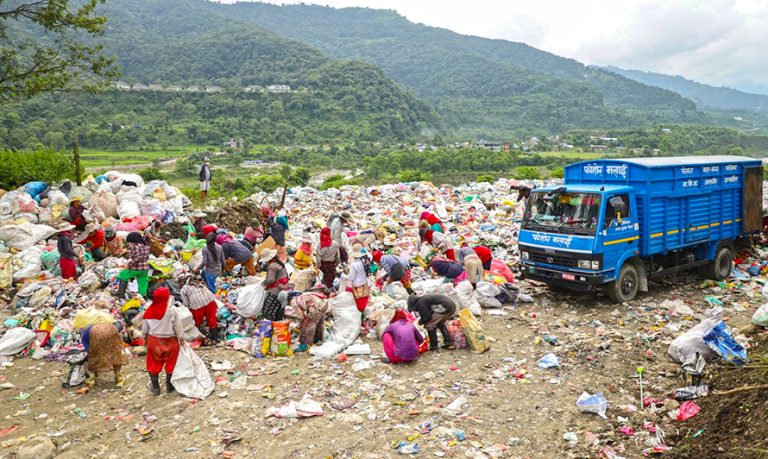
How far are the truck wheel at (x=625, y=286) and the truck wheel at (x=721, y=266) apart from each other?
1883 mm

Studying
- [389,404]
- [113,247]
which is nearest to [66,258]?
[113,247]

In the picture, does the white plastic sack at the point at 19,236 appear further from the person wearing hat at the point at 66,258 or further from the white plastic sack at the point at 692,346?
the white plastic sack at the point at 692,346

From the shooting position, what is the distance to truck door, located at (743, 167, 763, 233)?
912cm

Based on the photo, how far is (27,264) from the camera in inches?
350

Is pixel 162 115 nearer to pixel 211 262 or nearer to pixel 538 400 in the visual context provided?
pixel 211 262

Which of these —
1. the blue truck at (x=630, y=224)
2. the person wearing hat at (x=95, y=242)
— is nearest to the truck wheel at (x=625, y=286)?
the blue truck at (x=630, y=224)

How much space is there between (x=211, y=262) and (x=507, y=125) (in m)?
111

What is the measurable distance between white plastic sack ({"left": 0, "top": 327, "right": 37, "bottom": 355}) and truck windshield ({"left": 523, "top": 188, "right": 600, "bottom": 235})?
288 inches

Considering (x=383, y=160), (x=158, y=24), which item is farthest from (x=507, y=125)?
(x=158, y=24)

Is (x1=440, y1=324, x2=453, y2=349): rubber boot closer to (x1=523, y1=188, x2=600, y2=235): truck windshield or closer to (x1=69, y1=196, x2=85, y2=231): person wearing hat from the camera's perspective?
(x1=523, y1=188, x2=600, y2=235): truck windshield

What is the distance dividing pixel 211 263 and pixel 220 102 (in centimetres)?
7244

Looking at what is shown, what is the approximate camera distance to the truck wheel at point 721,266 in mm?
8711

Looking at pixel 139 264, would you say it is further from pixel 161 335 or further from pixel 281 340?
pixel 281 340

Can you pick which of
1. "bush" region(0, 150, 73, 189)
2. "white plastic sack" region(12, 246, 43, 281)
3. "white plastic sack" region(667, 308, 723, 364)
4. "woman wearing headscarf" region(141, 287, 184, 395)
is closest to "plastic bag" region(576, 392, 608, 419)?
"white plastic sack" region(667, 308, 723, 364)
